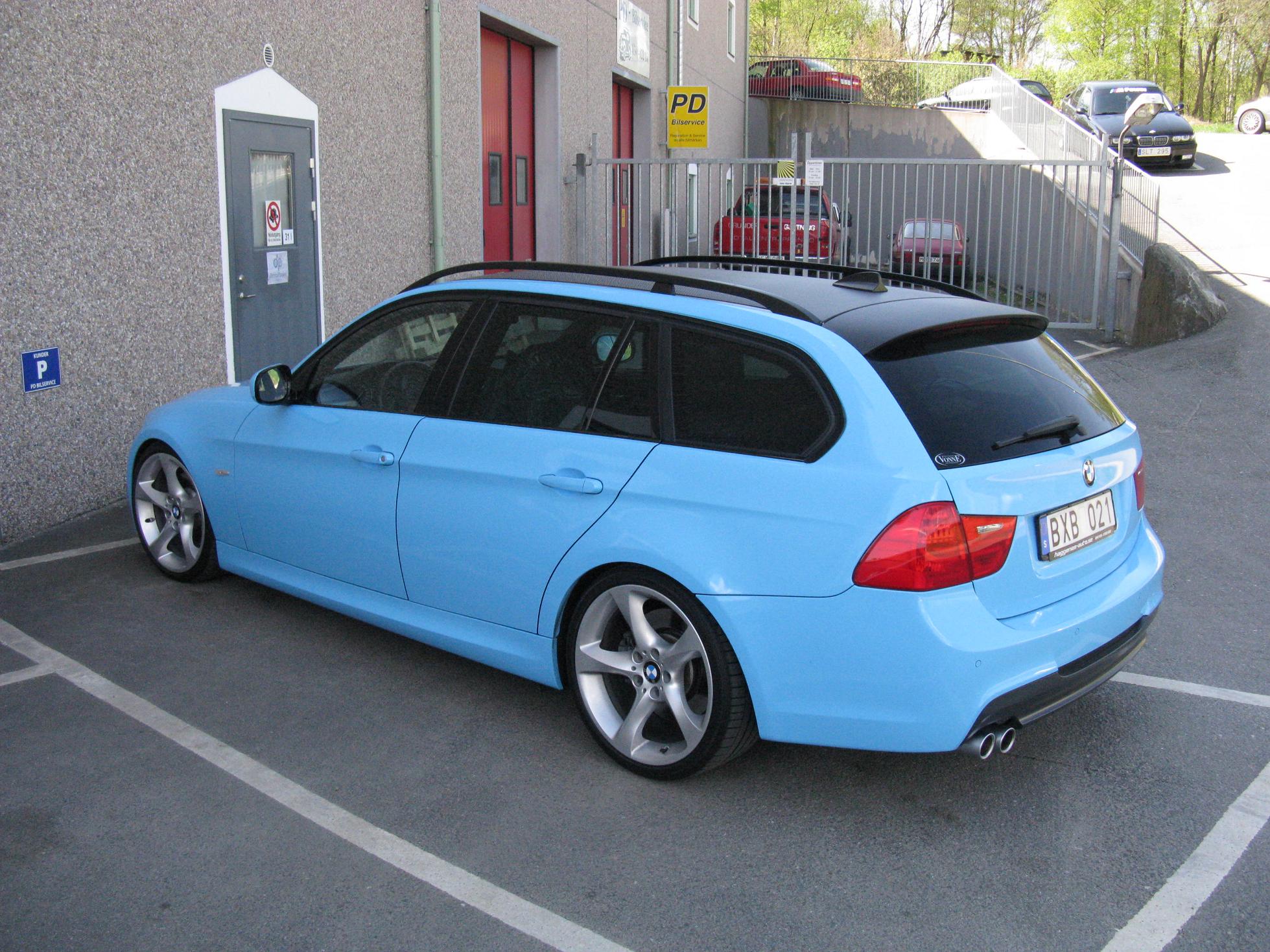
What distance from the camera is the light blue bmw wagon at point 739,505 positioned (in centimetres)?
331

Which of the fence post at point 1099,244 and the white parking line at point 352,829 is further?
the fence post at point 1099,244

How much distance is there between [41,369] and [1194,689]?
19.2ft

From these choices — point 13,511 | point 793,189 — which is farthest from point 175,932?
point 793,189

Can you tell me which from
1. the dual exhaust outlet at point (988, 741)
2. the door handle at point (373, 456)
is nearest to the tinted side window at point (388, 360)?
the door handle at point (373, 456)

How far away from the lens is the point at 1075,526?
361 centimetres

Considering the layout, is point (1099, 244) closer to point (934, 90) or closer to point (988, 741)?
point (988, 741)

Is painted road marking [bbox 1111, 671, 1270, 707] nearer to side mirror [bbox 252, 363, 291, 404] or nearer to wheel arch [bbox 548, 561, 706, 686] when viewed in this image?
wheel arch [bbox 548, 561, 706, 686]

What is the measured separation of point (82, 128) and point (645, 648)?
4.94m

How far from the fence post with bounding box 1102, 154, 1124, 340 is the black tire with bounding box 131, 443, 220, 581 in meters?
10.6

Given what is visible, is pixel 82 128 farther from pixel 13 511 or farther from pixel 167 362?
pixel 13 511

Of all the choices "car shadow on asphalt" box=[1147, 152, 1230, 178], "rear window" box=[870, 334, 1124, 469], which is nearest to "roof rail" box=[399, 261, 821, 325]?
"rear window" box=[870, 334, 1124, 469]

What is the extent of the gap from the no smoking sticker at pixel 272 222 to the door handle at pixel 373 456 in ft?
15.0

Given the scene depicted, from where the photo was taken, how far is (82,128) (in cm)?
671

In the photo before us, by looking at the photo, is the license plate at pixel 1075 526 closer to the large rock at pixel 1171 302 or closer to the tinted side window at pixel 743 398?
the tinted side window at pixel 743 398
